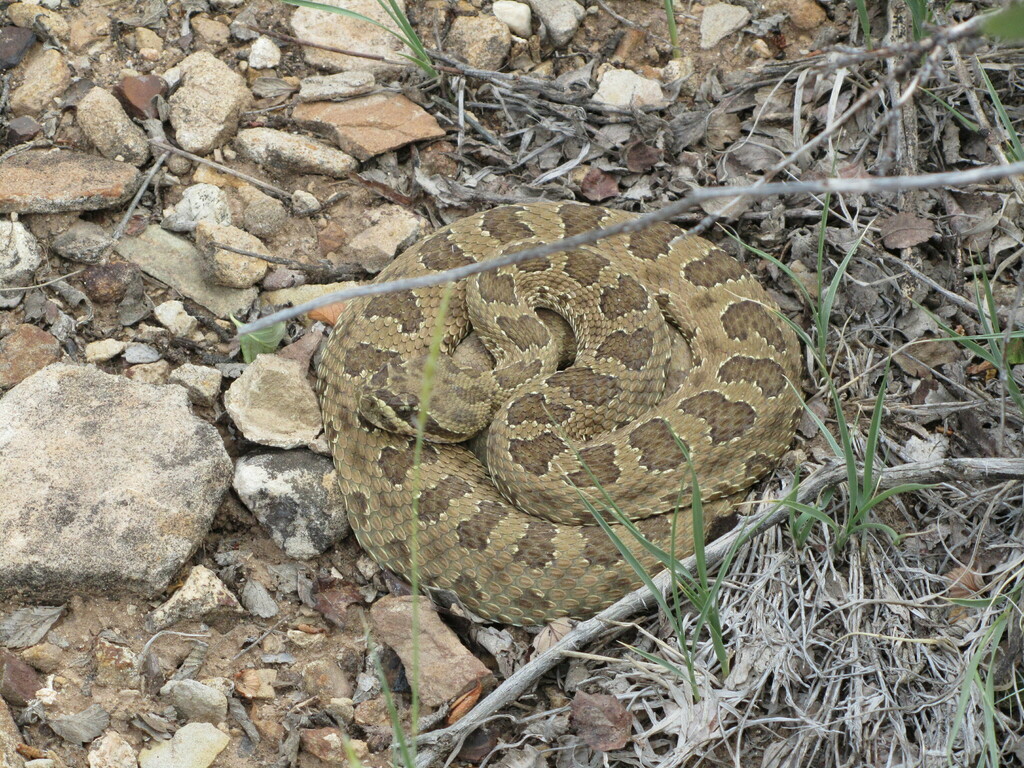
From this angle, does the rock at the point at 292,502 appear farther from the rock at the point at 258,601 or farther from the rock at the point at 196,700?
the rock at the point at 196,700

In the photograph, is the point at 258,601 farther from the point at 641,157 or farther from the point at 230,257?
the point at 641,157

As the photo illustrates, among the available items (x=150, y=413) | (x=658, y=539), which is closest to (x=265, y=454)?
(x=150, y=413)

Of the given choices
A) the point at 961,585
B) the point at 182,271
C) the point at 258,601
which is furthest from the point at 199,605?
the point at 961,585

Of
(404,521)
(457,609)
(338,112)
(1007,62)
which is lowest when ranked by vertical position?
(457,609)

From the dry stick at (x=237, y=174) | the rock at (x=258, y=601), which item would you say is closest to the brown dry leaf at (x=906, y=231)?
the dry stick at (x=237, y=174)

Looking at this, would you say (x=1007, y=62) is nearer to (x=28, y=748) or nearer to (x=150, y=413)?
(x=150, y=413)
